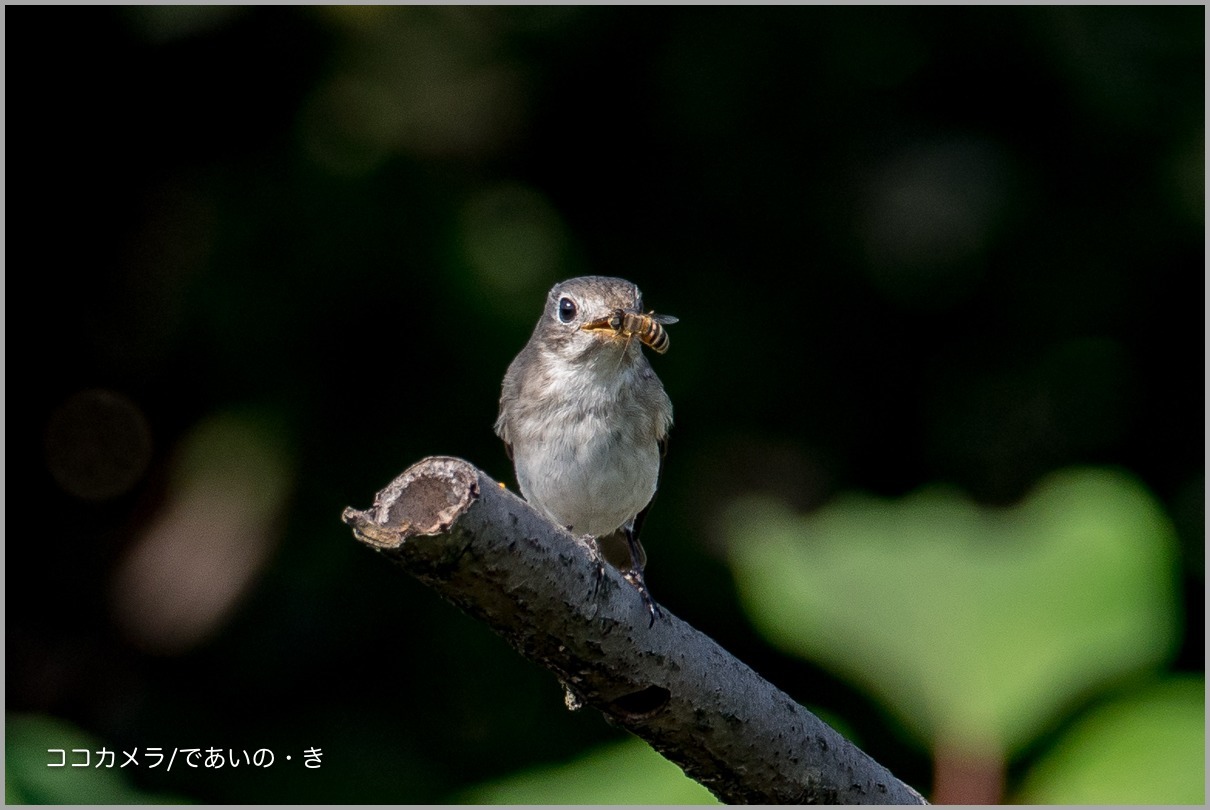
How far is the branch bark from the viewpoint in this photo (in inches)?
85.8

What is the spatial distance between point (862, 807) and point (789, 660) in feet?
Result: 7.09

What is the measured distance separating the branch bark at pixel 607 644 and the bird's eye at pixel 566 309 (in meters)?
1.66

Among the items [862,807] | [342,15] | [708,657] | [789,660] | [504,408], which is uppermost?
[342,15]

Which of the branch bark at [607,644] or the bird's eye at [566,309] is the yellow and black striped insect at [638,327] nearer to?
the bird's eye at [566,309]

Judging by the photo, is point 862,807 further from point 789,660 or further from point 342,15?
point 342,15

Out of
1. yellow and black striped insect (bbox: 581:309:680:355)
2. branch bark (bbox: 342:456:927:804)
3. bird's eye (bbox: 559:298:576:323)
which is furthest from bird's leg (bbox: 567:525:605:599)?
bird's eye (bbox: 559:298:576:323)

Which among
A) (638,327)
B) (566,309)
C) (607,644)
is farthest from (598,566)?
(566,309)

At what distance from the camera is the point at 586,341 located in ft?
13.7

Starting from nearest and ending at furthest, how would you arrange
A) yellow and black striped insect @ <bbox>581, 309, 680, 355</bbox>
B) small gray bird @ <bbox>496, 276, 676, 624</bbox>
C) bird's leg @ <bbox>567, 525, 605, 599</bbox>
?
bird's leg @ <bbox>567, 525, 605, 599</bbox> → yellow and black striped insect @ <bbox>581, 309, 680, 355</bbox> → small gray bird @ <bbox>496, 276, 676, 624</bbox>

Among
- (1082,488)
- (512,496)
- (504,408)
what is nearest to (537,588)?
(512,496)

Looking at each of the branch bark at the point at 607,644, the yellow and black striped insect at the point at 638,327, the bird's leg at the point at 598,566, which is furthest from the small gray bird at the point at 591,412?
the bird's leg at the point at 598,566

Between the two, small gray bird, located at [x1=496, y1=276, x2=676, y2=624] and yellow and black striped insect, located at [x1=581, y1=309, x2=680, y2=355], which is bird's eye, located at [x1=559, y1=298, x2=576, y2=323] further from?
yellow and black striped insect, located at [x1=581, y1=309, x2=680, y2=355]

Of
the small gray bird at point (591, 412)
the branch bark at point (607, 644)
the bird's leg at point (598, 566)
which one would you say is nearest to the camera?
the branch bark at point (607, 644)

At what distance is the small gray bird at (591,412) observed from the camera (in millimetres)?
4160
